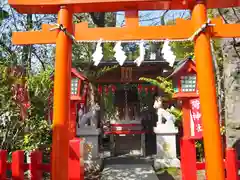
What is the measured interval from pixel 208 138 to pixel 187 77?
1917 millimetres

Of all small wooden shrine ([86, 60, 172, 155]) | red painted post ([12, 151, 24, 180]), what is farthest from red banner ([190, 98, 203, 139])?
red painted post ([12, 151, 24, 180])

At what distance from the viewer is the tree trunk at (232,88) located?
429 centimetres

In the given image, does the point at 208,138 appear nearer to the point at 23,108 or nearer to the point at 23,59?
the point at 23,108

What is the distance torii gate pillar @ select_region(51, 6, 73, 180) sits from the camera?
3227mm

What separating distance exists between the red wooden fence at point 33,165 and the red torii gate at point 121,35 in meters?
0.70

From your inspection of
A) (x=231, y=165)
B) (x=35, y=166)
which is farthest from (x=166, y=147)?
(x=35, y=166)

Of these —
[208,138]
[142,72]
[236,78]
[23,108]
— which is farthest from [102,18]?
[208,138]

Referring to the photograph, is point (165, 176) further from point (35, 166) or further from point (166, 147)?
point (35, 166)

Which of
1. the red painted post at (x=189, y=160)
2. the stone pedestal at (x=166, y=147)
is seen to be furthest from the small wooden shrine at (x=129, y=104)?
the red painted post at (x=189, y=160)

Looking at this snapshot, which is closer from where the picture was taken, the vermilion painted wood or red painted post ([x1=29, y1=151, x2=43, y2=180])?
the vermilion painted wood

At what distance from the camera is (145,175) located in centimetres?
680

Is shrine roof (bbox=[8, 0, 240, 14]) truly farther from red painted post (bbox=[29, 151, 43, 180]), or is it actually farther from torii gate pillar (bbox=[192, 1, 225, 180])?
red painted post (bbox=[29, 151, 43, 180])

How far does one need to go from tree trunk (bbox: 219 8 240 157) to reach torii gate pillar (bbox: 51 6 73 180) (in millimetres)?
2613

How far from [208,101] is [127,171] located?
459cm
